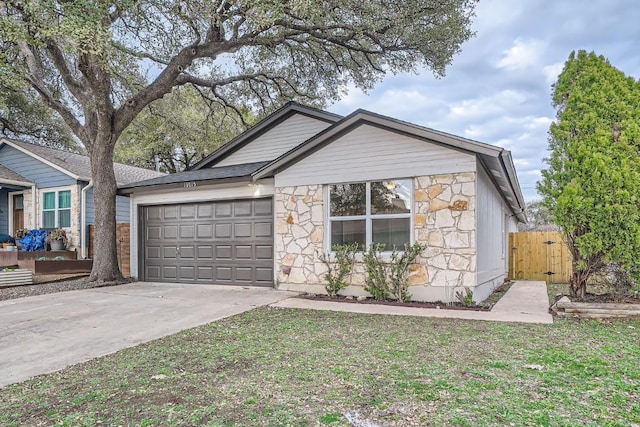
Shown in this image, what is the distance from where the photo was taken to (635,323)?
5.37 m

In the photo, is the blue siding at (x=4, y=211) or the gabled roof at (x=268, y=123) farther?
the blue siding at (x=4, y=211)

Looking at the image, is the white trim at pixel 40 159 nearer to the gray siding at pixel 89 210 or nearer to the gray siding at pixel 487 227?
the gray siding at pixel 89 210

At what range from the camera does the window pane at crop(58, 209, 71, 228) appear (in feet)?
45.4

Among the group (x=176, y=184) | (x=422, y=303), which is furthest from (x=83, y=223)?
(x=422, y=303)

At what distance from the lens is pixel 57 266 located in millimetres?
11594

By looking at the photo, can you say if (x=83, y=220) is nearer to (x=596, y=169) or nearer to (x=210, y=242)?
(x=210, y=242)

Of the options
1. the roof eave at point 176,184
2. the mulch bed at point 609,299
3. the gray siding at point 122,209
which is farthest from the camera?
the gray siding at point 122,209

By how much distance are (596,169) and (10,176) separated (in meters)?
17.4

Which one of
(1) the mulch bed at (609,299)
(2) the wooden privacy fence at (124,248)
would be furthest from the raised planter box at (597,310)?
(2) the wooden privacy fence at (124,248)

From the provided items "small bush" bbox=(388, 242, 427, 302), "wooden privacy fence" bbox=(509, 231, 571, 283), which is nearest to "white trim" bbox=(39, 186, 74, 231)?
"small bush" bbox=(388, 242, 427, 302)

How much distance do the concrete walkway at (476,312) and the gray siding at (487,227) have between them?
740 mm

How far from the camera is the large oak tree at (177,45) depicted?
8.02m

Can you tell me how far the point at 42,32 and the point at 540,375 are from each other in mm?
9502

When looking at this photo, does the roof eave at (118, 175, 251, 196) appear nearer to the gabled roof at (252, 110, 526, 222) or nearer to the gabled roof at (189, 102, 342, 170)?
the gabled roof at (252, 110, 526, 222)
